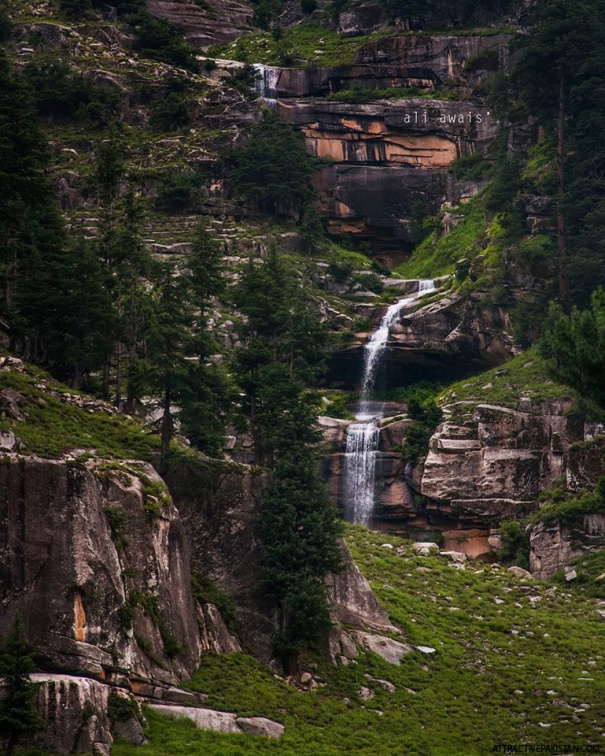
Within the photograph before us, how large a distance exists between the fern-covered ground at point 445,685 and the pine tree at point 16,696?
4.21 m

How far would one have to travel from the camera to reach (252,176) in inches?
4370

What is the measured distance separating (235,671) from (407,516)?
3538cm

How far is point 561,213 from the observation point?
8962 centimetres

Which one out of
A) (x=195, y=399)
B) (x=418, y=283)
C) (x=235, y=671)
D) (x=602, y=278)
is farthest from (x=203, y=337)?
(x=418, y=283)

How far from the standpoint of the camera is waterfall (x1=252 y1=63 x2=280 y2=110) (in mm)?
125250

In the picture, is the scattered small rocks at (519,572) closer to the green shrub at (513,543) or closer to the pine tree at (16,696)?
the green shrub at (513,543)

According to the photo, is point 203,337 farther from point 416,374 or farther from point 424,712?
point 416,374

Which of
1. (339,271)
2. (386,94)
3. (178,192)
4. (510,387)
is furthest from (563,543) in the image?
(386,94)

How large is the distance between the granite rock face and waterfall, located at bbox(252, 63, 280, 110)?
81.3 metres

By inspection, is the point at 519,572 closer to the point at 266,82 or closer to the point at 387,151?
the point at 387,151

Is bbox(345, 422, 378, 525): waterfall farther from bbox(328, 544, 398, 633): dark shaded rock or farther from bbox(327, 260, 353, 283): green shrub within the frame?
bbox(328, 544, 398, 633): dark shaded rock

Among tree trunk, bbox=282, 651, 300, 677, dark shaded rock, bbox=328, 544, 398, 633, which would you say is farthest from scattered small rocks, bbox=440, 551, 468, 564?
tree trunk, bbox=282, 651, 300, 677

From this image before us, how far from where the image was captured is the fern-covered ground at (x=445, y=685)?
48.8 metres

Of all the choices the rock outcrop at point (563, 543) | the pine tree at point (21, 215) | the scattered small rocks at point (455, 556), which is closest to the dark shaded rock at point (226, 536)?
the pine tree at point (21, 215)
